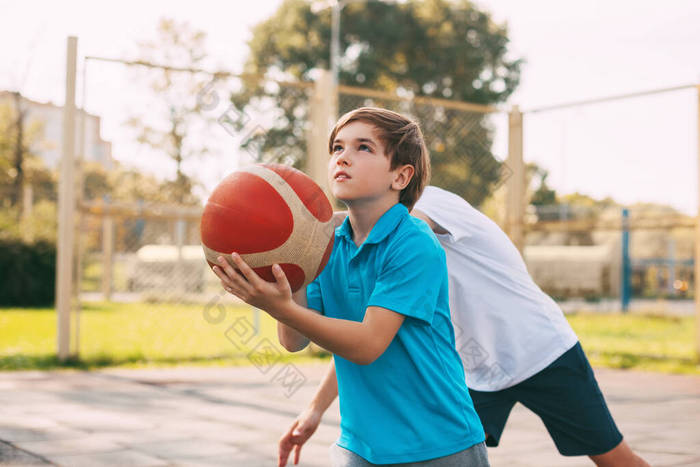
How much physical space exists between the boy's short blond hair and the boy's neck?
0.09m

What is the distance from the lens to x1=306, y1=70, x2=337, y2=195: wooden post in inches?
342

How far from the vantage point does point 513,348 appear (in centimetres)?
305

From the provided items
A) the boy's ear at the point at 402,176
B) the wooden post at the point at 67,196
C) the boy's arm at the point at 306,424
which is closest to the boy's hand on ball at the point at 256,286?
the boy's ear at the point at 402,176

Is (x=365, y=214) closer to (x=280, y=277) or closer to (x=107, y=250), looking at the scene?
(x=280, y=277)

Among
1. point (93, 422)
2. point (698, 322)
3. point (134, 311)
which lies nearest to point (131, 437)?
point (93, 422)

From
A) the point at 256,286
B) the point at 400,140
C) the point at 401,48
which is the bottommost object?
the point at 256,286

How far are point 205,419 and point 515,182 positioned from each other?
5333mm

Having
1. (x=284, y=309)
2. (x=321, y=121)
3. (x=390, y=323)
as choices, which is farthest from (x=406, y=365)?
(x=321, y=121)

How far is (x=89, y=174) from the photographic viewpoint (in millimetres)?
Result: 9266

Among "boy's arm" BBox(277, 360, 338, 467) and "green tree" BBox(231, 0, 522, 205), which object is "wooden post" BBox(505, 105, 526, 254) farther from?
"green tree" BBox(231, 0, 522, 205)

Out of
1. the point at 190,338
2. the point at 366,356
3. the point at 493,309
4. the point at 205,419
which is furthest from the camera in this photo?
the point at 190,338

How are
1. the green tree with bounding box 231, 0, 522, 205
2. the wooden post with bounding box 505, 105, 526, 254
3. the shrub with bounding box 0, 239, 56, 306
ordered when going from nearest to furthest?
the wooden post with bounding box 505, 105, 526, 254, the shrub with bounding box 0, 239, 56, 306, the green tree with bounding box 231, 0, 522, 205

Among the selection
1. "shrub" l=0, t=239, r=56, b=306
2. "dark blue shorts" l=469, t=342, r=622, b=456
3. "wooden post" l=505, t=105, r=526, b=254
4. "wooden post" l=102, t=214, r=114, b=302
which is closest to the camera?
"dark blue shorts" l=469, t=342, r=622, b=456

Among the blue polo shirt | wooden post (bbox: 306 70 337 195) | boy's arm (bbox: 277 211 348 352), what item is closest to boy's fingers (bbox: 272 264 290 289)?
the blue polo shirt
